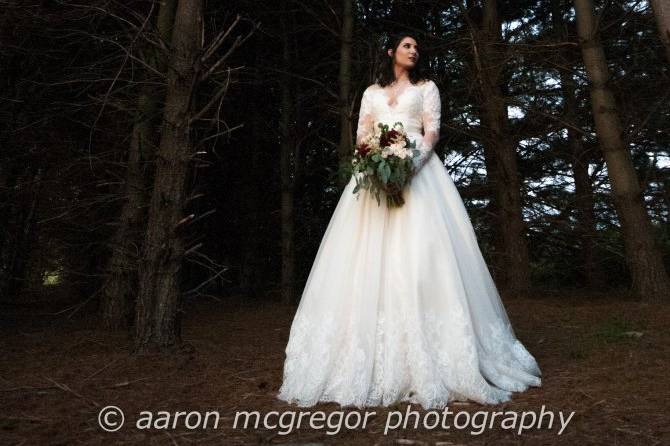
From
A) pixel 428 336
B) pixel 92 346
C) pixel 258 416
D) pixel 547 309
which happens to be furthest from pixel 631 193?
pixel 92 346

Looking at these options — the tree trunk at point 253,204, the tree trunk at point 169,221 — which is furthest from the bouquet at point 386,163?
the tree trunk at point 253,204

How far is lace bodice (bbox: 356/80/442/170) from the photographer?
4.34 metres

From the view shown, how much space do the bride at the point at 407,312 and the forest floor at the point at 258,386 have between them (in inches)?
6.2

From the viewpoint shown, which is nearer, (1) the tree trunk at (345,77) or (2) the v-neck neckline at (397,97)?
(2) the v-neck neckline at (397,97)

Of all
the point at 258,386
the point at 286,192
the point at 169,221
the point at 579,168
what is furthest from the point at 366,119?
the point at 579,168

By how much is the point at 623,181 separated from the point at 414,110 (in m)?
4.02

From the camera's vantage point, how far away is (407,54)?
14.7ft

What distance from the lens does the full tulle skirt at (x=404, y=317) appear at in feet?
11.6

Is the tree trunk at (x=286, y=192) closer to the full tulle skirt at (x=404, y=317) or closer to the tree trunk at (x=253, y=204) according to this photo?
the tree trunk at (x=253, y=204)

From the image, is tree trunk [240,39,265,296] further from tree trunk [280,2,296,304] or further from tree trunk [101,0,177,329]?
tree trunk [101,0,177,329]

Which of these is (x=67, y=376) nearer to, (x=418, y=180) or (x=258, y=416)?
(x=258, y=416)

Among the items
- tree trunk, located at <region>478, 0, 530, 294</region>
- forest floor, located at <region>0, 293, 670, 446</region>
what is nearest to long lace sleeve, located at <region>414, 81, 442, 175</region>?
forest floor, located at <region>0, 293, 670, 446</region>

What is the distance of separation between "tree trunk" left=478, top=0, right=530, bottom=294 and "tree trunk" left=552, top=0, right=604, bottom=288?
88cm

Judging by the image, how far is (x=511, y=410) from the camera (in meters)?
3.28
